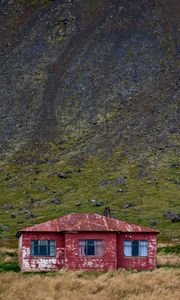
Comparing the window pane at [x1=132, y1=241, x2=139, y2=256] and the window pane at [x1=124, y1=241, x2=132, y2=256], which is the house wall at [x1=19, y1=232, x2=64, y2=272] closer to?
the window pane at [x1=124, y1=241, x2=132, y2=256]

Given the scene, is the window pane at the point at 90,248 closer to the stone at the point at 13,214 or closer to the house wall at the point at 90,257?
the house wall at the point at 90,257

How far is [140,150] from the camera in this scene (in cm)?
13162

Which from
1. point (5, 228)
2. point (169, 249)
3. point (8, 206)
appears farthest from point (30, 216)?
point (169, 249)

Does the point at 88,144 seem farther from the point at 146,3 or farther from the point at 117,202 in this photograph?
the point at 146,3

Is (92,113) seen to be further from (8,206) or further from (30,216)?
(30,216)

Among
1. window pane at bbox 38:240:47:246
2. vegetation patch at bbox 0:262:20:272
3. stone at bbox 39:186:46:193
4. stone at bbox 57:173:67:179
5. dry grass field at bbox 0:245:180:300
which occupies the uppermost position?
stone at bbox 57:173:67:179

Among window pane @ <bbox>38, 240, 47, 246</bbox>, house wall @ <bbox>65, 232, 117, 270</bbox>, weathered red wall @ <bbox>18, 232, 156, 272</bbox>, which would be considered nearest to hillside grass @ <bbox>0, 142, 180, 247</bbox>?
weathered red wall @ <bbox>18, 232, 156, 272</bbox>

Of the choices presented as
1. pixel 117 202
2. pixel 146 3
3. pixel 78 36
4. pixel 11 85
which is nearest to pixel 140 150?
pixel 117 202

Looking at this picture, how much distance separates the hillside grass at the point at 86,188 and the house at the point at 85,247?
31.3 metres

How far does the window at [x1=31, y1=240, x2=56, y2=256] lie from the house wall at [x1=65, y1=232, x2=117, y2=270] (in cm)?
128

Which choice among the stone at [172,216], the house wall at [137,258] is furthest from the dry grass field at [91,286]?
the stone at [172,216]

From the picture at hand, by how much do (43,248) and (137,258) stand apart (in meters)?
8.33

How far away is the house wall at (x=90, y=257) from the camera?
59656 millimetres

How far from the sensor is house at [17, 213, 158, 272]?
59750 millimetres
